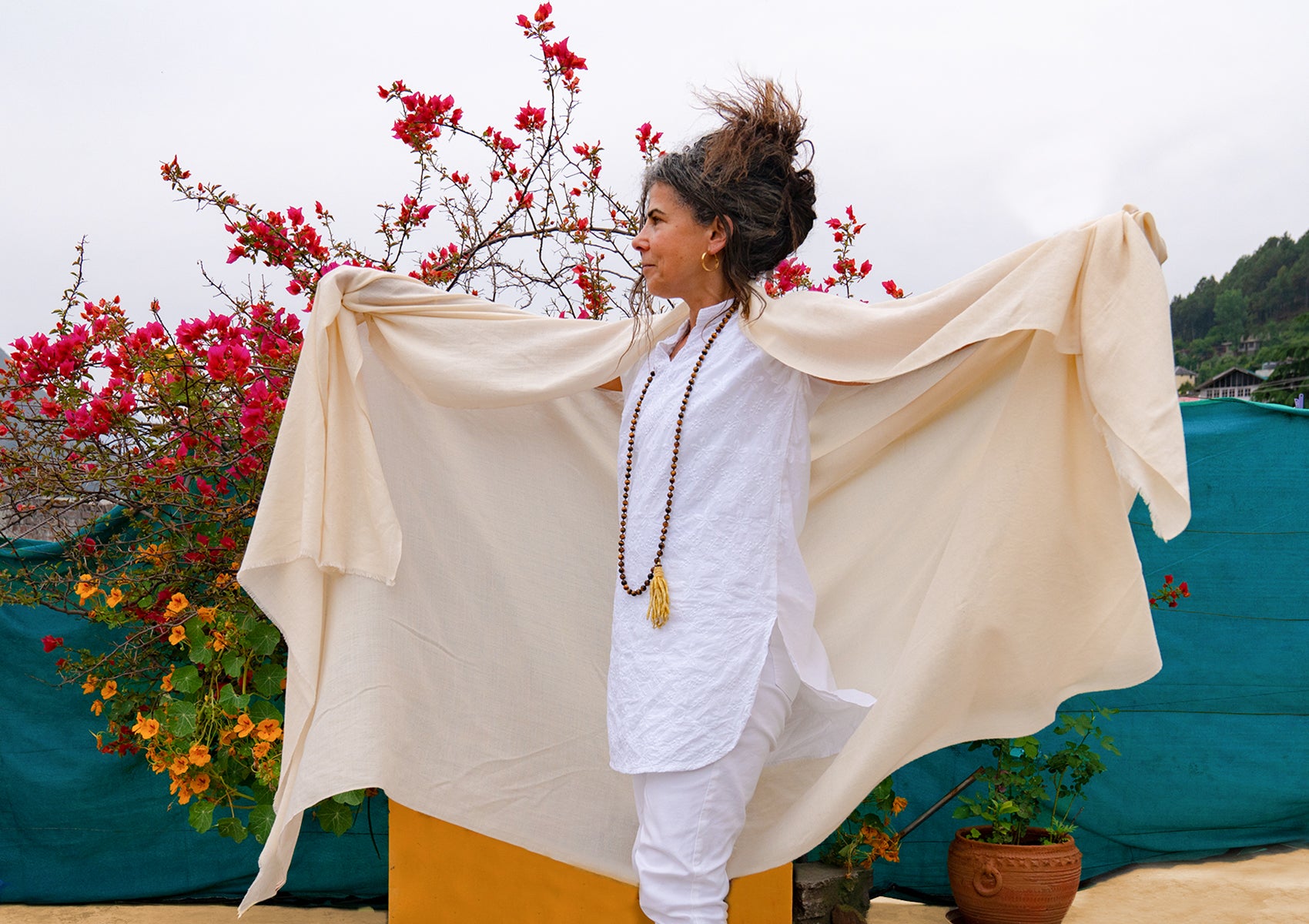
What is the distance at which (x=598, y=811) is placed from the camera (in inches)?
99.5

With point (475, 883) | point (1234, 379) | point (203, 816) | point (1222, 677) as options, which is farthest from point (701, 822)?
point (1234, 379)

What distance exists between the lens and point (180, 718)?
3.06 m

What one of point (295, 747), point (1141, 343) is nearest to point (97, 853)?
point (295, 747)

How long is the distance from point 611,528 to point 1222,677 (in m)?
2.40

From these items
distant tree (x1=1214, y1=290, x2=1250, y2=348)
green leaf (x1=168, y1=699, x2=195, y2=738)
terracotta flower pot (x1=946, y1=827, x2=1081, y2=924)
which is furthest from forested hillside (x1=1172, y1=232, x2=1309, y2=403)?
green leaf (x1=168, y1=699, x2=195, y2=738)

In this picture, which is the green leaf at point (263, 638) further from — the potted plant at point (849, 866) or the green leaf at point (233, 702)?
the potted plant at point (849, 866)

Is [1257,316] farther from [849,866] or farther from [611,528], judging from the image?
[611,528]

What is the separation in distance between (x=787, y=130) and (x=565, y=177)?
181cm

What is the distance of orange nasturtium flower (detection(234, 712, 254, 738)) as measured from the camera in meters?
2.96

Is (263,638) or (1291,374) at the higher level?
(1291,374)

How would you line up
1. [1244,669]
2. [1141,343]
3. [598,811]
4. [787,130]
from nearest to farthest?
[1141,343], [787,130], [598,811], [1244,669]

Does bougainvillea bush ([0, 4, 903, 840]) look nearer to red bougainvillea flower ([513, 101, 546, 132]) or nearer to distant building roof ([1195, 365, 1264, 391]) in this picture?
red bougainvillea flower ([513, 101, 546, 132])

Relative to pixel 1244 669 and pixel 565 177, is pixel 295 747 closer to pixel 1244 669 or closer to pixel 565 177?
pixel 565 177

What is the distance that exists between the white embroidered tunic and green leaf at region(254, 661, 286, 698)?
4.74 ft
